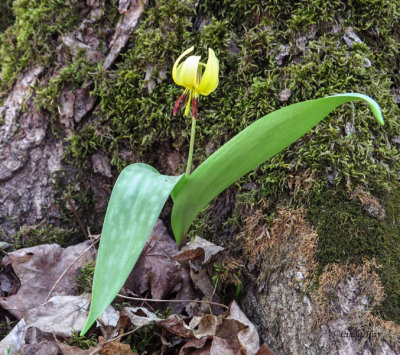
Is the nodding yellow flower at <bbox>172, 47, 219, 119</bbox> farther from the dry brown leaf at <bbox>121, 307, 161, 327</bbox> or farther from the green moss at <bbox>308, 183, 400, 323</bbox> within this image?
the dry brown leaf at <bbox>121, 307, 161, 327</bbox>

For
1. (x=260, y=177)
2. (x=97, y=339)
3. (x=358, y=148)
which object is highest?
(x=358, y=148)

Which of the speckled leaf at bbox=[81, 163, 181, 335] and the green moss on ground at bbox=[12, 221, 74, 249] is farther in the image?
the green moss on ground at bbox=[12, 221, 74, 249]

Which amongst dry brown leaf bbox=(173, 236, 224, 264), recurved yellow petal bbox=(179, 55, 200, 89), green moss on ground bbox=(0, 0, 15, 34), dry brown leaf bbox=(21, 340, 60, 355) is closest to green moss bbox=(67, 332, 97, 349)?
dry brown leaf bbox=(21, 340, 60, 355)

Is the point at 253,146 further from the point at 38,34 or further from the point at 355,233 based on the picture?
the point at 38,34

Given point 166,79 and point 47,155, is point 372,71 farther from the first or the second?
point 47,155

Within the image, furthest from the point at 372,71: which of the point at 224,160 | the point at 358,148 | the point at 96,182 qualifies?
the point at 96,182

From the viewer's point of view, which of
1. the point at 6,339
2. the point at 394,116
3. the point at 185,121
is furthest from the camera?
the point at 185,121

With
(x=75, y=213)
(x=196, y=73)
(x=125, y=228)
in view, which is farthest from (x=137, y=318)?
(x=196, y=73)
